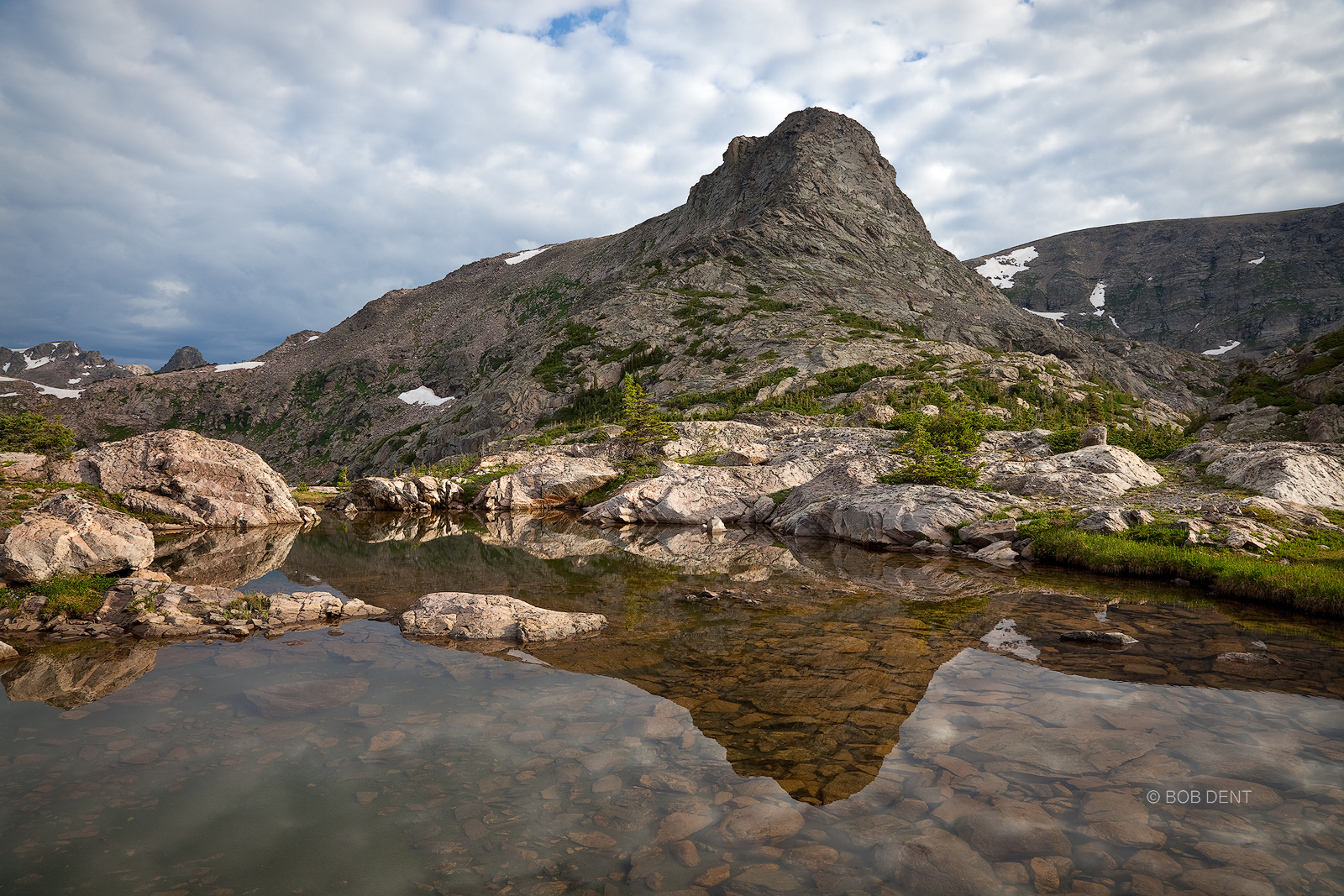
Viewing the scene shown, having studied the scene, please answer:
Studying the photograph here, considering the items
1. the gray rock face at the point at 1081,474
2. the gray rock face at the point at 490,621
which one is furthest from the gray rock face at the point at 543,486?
the gray rock face at the point at 490,621

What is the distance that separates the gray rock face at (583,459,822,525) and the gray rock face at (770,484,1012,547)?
5776 millimetres

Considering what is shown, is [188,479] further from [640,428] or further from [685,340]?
[685,340]

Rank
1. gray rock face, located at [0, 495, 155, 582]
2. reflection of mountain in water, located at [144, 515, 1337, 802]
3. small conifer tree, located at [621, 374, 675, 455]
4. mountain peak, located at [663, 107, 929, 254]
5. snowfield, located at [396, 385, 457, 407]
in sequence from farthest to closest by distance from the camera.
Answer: snowfield, located at [396, 385, 457, 407] < mountain peak, located at [663, 107, 929, 254] < small conifer tree, located at [621, 374, 675, 455] < gray rock face, located at [0, 495, 155, 582] < reflection of mountain in water, located at [144, 515, 1337, 802]

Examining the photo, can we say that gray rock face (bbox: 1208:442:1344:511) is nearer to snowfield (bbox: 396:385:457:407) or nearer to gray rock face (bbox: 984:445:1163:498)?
gray rock face (bbox: 984:445:1163:498)

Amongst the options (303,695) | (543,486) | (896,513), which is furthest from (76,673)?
(543,486)

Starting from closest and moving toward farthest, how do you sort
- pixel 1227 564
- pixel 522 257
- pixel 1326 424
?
pixel 1227 564, pixel 1326 424, pixel 522 257

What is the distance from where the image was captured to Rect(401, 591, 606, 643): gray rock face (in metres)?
13.6

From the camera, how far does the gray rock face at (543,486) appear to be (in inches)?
1825

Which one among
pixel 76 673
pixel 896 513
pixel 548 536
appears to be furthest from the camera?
pixel 548 536

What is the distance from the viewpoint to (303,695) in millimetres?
10312

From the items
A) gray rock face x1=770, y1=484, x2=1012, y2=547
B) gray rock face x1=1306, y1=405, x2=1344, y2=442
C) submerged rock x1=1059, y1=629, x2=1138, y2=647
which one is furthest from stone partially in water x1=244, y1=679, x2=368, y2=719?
gray rock face x1=1306, y1=405, x2=1344, y2=442

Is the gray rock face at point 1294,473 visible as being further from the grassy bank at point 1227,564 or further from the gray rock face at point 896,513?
the gray rock face at point 896,513

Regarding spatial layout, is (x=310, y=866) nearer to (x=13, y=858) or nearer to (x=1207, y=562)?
(x=13, y=858)

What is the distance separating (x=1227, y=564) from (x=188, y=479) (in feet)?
159
